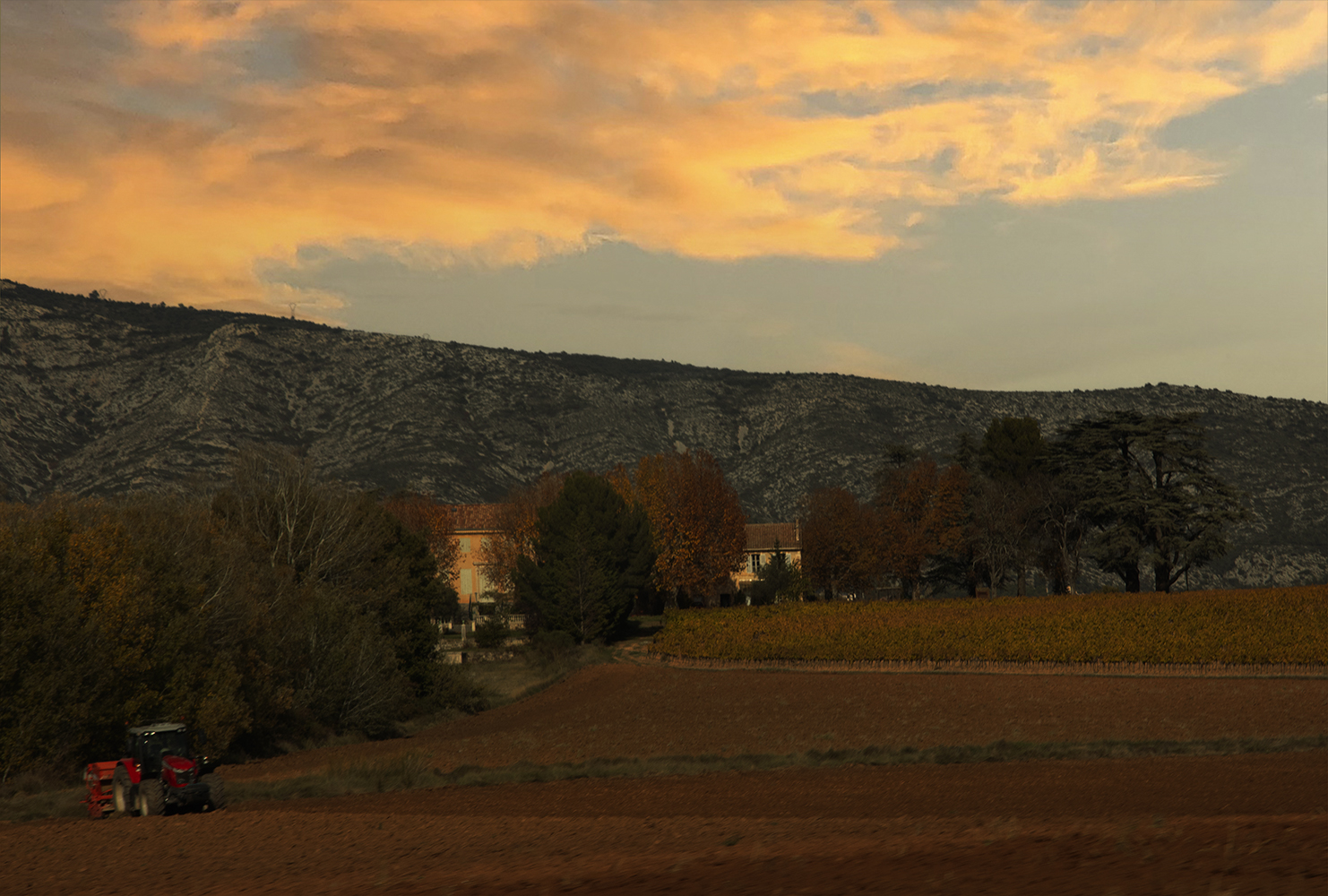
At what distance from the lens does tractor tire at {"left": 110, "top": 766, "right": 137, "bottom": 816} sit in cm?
2464

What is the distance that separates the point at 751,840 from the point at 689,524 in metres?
74.0

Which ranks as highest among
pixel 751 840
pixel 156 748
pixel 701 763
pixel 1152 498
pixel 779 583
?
pixel 1152 498

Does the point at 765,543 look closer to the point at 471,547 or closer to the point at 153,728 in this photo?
the point at 471,547

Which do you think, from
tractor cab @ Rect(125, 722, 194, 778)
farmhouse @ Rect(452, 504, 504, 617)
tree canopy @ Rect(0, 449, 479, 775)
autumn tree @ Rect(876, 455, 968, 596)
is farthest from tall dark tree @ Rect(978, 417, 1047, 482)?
tractor cab @ Rect(125, 722, 194, 778)

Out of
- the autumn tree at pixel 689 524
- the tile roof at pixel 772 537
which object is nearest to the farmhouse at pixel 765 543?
the tile roof at pixel 772 537

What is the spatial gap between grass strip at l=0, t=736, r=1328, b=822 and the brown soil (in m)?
1.55

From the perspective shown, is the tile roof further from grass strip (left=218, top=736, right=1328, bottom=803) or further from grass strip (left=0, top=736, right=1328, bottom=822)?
grass strip (left=0, top=736, right=1328, bottom=822)

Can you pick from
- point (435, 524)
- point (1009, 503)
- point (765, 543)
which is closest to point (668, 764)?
point (1009, 503)

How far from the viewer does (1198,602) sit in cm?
6575

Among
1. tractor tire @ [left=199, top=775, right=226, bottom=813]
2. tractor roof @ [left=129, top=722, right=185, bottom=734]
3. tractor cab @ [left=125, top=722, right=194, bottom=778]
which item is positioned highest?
tractor roof @ [left=129, top=722, right=185, bottom=734]

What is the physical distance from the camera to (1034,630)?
211 feet

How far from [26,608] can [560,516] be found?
49.5 m

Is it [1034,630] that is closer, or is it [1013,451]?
[1034,630]

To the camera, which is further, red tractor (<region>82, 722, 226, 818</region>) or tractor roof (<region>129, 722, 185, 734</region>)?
tractor roof (<region>129, 722, 185, 734</region>)
